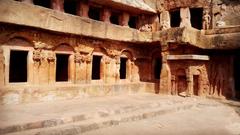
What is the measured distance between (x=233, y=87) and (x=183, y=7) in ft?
16.4

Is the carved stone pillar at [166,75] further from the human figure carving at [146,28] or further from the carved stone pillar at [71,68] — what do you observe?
the carved stone pillar at [71,68]

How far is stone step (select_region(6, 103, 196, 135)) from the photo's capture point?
588cm

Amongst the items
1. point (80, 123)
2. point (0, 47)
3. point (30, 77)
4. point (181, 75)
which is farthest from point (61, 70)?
point (80, 123)

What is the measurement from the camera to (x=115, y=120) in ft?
23.8

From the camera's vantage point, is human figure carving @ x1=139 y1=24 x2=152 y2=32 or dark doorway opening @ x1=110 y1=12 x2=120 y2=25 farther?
human figure carving @ x1=139 y1=24 x2=152 y2=32

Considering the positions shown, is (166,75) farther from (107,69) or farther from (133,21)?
(133,21)

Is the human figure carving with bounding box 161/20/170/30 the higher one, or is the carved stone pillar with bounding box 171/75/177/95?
the human figure carving with bounding box 161/20/170/30

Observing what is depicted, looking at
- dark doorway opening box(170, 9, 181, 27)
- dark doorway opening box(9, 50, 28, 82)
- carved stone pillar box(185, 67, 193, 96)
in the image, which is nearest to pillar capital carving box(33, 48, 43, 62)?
dark doorway opening box(9, 50, 28, 82)

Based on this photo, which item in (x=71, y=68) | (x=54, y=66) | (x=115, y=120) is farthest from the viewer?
(x=71, y=68)

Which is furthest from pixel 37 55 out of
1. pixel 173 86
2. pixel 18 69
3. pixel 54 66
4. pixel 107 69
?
pixel 173 86

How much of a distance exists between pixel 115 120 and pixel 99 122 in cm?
57

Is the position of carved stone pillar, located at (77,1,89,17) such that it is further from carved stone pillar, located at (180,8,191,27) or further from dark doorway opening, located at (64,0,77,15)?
carved stone pillar, located at (180,8,191,27)

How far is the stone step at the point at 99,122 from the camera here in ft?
19.3

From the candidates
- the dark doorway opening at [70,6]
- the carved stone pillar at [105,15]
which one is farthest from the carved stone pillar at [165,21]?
the dark doorway opening at [70,6]
